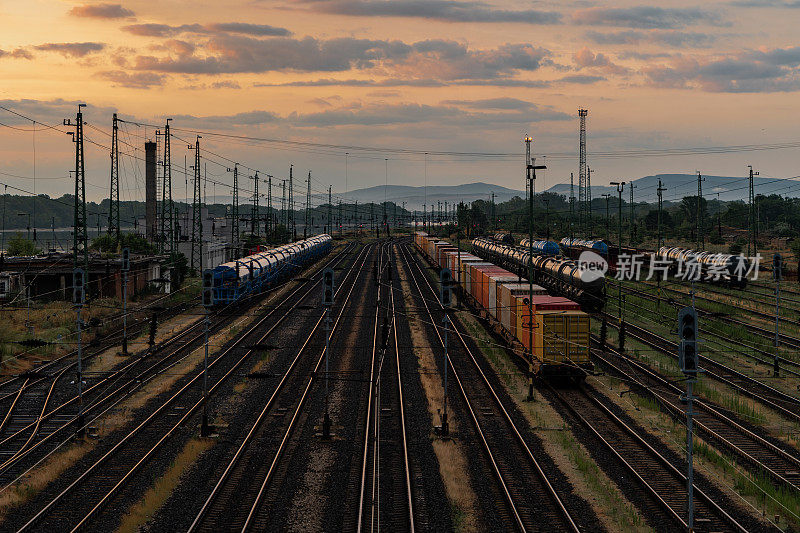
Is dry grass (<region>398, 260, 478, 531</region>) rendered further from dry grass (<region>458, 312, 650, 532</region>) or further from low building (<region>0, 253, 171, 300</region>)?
low building (<region>0, 253, 171, 300</region>)

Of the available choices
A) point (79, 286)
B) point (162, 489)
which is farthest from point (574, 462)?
point (79, 286)

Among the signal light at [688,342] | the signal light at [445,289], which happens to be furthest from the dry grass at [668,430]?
the signal light at [445,289]

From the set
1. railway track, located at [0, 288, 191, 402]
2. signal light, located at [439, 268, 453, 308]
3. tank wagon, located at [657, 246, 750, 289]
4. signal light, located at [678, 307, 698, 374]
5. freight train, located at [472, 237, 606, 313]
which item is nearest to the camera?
signal light, located at [678, 307, 698, 374]

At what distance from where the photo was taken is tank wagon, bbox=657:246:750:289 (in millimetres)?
67000

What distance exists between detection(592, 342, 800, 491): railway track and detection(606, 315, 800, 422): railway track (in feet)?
7.81

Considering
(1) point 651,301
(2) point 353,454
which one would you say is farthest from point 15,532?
(1) point 651,301

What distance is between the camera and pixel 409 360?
131 ft

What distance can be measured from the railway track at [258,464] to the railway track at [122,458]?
298cm

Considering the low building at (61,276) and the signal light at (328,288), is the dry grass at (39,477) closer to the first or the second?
the signal light at (328,288)

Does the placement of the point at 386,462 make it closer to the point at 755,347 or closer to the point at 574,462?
the point at 574,462

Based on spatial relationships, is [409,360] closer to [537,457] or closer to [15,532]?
[537,457]

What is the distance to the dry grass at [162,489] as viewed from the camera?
1900 cm

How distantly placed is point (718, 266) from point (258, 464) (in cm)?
5715

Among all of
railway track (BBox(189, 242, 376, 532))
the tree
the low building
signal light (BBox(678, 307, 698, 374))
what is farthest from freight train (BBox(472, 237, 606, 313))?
the tree
